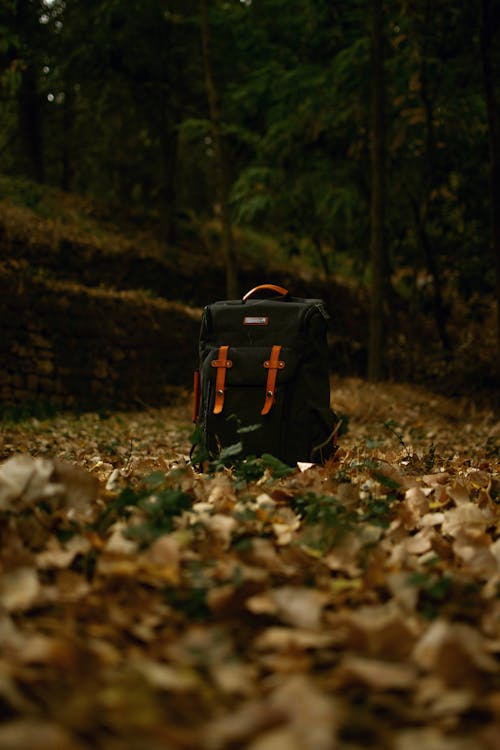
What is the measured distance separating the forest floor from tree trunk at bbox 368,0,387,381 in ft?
26.9

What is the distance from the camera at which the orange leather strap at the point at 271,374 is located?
12.3 feet

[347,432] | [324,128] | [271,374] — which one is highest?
[324,128]

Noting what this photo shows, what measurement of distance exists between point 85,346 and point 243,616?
27.9ft

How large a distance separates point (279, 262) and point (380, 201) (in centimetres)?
622

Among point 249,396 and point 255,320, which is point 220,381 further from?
point 255,320

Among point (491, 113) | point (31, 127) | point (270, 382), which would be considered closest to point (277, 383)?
point (270, 382)

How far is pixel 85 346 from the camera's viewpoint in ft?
31.5

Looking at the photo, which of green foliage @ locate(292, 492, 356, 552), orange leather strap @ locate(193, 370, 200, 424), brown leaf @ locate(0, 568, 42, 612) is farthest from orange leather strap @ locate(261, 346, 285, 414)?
brown leaf @ locate(0, 568, 42, 612)

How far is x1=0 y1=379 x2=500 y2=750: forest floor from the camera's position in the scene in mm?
1045

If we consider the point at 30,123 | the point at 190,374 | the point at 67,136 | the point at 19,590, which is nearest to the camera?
the point at 19,590

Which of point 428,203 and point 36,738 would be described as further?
point 428,203

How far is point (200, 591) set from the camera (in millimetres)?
1515

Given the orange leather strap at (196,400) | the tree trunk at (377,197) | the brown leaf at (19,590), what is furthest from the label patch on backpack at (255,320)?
the tree trunk at (377,197)

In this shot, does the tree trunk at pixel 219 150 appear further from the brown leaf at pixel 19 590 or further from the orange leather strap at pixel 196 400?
the brown leaf at pixel 19 590
